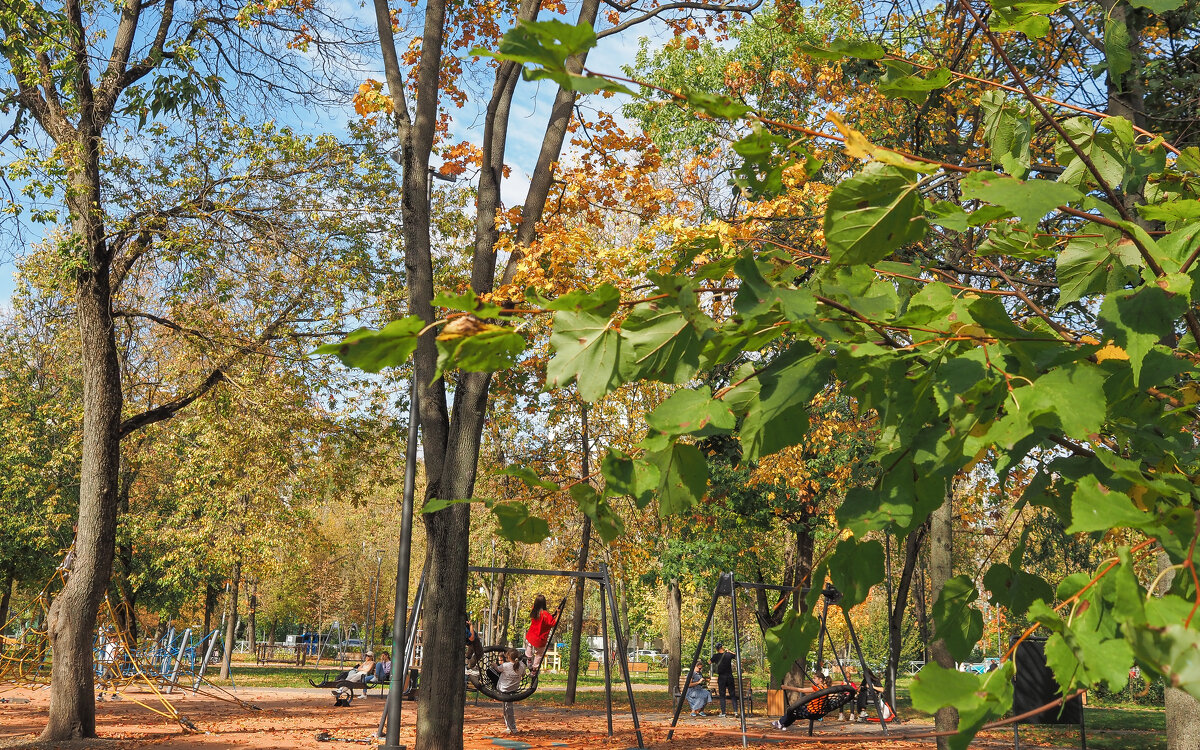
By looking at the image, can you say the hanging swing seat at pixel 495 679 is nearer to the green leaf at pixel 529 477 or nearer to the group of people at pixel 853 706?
the group of people at pixel 853 706

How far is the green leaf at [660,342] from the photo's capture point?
107 centimetres

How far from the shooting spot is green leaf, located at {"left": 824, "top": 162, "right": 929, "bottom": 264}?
1.03m

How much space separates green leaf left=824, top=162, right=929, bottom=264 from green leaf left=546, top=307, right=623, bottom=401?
29cm

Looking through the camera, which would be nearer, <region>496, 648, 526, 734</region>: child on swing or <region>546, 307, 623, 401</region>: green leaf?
<region>546, 307, 623, 401</region>: green leaf

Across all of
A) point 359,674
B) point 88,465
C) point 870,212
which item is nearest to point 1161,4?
point 870,212

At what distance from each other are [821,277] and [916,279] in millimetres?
193

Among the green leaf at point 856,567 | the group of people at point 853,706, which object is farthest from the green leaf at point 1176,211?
the group of people at point 853,706

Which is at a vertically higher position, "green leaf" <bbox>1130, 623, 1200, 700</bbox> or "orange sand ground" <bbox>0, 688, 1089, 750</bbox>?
"green leaf" <bbox>1130, 623, 1200, 700</bbox>

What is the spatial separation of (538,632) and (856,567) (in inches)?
530

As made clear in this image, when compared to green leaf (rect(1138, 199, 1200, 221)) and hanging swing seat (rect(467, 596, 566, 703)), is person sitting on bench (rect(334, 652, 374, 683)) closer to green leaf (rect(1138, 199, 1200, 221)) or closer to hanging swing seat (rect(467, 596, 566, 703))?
hanging swing seat (rect(467, 596, 566, 703))

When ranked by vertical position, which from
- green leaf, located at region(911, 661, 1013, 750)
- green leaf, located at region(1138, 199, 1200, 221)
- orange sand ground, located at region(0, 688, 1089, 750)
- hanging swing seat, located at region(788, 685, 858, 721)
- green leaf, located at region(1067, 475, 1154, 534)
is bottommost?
orange sand ground, located at region(0, 688, 1089, 750)

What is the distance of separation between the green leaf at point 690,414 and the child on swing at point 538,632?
43.4 feet

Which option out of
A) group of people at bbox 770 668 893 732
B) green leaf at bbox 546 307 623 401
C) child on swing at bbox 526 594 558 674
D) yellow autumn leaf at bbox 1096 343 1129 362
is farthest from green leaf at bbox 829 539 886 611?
child on swing at bbox 526 594 558 674

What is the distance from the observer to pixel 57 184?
10758 millimetres
